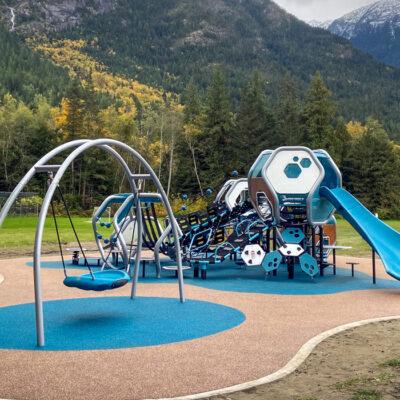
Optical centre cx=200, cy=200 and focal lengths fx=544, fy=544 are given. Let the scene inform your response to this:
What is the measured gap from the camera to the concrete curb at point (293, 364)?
201 inches

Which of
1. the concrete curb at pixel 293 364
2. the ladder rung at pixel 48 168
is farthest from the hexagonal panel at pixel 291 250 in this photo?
the ladder rung at pixel 48 168

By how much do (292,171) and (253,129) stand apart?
37.4 meters

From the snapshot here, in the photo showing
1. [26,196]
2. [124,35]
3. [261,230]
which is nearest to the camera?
[261,230]

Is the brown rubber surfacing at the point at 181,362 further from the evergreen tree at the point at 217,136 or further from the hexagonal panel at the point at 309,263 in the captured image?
the evergreen tree at the point at 217,136

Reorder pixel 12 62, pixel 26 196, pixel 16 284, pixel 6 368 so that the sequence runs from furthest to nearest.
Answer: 1. pixel 12 62
2. pixel 26 196
3. pixel 16 284
4. pixel 6 368

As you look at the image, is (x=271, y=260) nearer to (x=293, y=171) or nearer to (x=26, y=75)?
(x=293, y=171)

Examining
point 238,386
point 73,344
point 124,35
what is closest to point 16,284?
point 73,344

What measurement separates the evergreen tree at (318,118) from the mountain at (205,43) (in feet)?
164

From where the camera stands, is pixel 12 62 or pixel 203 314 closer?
pixel 203 314

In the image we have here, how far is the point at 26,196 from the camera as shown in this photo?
42156mm

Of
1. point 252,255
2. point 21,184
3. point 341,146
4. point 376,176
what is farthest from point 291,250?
point 341,146

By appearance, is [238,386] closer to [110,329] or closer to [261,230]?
[110,329]

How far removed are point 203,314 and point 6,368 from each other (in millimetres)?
3782

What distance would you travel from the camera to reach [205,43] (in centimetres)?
15488
